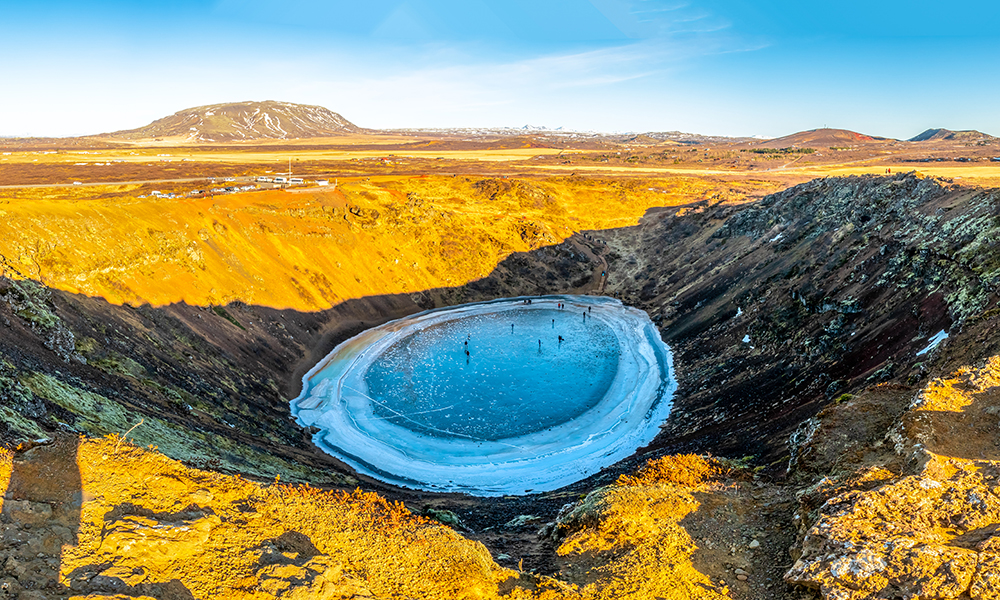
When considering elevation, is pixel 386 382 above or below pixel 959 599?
below

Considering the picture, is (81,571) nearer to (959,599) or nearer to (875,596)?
(875,596)

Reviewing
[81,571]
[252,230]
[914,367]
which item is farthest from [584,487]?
[252,230]

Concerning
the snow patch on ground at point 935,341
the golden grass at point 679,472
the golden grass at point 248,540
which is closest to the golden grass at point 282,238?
the golden grass at point 248,540

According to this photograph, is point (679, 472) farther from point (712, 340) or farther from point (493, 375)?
point (712, 340)

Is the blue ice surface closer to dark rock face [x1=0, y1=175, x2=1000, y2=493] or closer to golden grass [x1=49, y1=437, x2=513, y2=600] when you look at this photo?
dark rock face [x1=0, y1=175, x2=1000, y2=493]

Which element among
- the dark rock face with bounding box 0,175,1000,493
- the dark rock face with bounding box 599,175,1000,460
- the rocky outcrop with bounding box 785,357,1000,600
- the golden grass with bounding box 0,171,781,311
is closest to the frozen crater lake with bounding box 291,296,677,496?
the dark rock face with bounding box 0,175,1000,493

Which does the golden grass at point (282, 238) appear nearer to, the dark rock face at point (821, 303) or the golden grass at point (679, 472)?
the dark rock face at point (821, 303)
